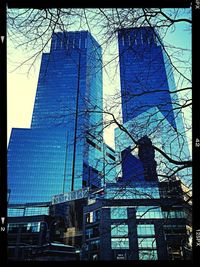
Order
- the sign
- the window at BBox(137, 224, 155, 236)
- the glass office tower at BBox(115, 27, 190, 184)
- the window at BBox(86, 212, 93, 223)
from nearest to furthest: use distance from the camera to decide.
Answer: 1. the glass office tower at BBox(115, 27, 190, 184)
2. the window at BBox(137, 224, 155, 236)
3. the window at BBox(86, 212, 93, 223)
4. the sign

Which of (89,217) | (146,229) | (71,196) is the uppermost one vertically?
(71,196)

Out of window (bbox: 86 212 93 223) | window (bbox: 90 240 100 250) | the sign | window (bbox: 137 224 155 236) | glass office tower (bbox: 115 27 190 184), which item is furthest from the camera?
the sign

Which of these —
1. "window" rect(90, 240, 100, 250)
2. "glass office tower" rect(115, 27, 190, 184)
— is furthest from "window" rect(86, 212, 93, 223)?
"glass office tower" rect(115, 27, 190, 184)

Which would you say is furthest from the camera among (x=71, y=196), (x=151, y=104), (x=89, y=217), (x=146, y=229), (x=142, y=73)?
(x=71, y=196)

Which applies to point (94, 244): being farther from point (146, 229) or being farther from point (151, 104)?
point (151, 104)

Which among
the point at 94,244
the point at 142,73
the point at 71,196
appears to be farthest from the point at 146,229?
the point at 142,73

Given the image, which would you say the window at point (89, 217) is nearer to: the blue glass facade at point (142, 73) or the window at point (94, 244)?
the window at point (94, 244)

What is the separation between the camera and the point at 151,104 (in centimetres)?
289

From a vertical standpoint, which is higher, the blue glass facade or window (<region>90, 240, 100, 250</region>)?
the blue glass facade

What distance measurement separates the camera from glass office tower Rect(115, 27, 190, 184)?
2824 millimetres

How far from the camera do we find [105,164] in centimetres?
347

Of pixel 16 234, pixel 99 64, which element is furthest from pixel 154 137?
pixel 16 234

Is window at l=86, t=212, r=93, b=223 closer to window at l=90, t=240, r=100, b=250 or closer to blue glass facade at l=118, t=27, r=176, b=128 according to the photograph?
window at l=90, t=240, r=100, b=250
